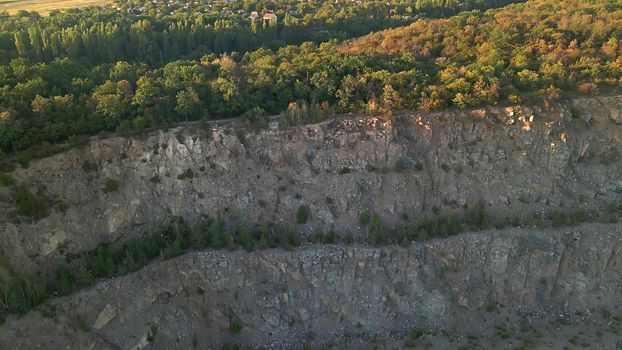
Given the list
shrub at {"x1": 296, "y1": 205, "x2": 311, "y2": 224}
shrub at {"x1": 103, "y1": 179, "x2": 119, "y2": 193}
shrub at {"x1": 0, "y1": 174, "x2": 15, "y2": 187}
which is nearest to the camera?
shrub at {"x1": 0, "y1": 174, "x2": 15, "y2": 187}

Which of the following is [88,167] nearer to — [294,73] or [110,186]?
[110,186]

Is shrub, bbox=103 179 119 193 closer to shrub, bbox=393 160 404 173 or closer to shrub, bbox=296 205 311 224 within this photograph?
shrub, bbox=296 205 311 224

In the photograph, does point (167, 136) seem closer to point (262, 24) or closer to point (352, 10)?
point (262, 24)

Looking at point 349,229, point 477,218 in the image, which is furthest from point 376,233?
point 477,218

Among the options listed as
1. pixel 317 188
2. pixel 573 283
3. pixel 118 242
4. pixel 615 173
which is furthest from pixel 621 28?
pixel 118 242

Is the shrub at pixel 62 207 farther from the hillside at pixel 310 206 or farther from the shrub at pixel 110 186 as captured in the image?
the shrub at pixel 110 186

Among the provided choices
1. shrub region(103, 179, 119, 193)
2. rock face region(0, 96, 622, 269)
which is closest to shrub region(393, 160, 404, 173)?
rock face region(0, 96, 622, 269)

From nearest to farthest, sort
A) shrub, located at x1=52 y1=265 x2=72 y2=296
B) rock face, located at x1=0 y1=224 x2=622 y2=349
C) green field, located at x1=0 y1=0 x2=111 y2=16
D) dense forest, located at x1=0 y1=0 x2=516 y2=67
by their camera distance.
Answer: shrub, located at x1=52 y1=265 x2=72 y2=296 < rock face, located at x1=0 y1=224 x2=622 y2=349 < dense forest, located at x1=0 y1=0 x2=516 y2=67 < green field, located at x1=0 y1=0 x2=111 y2=16

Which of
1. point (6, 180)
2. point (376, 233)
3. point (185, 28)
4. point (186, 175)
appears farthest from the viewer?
point (185, 28)
